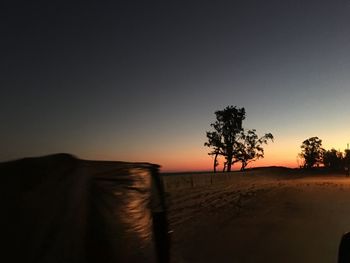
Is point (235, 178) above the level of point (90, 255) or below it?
above

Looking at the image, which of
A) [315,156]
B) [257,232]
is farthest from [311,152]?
[257,232]

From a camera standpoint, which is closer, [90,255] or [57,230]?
[57,230]

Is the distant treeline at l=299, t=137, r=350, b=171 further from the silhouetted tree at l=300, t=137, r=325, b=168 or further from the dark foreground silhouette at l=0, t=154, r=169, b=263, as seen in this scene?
the dark foreground silhouette at l=0, t=154, r=169, b=263

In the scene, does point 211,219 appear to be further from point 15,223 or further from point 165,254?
point 15,223

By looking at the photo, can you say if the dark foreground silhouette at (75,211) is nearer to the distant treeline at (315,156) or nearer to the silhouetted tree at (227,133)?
the silhouetted tree at (227,133)

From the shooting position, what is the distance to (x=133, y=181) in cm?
626

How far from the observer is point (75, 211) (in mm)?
5027

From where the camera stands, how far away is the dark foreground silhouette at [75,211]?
4469 millimetres

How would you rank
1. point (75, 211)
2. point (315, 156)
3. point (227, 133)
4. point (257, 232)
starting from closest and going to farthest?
point (75, 211) → point (257, 232) → point (227, 133) → point (315, 156)

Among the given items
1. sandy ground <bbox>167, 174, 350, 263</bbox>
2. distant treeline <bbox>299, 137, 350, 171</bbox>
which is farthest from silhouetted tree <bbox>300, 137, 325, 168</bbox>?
sandy ground <bbox>167, 174, 350, 263</bbox>

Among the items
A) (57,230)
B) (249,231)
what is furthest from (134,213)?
(249,231)

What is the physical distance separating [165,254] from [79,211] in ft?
7.60

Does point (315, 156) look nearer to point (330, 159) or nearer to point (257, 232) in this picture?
point (330, 159)

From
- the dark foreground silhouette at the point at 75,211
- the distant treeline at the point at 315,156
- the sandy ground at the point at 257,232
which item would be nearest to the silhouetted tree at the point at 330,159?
the distant treeline at the point at 315,156
